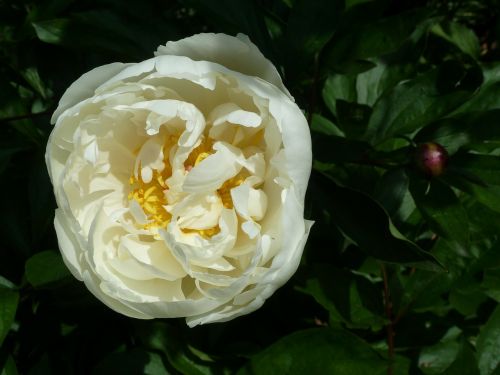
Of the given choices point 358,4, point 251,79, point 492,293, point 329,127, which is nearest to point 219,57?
point 251,79

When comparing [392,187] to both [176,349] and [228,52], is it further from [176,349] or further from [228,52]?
[176,349]

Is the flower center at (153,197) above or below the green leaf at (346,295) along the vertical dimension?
above

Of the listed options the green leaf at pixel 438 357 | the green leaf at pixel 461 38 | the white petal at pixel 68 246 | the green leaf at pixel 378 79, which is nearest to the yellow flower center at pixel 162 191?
the white petal at pixel 68 246

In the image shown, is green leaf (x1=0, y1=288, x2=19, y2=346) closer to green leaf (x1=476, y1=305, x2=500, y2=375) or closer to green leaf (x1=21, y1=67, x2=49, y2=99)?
green leaf (x1=21, y1=67, x2=49, y2=99)

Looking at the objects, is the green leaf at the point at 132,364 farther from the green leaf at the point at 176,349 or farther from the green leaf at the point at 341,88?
the green leaf at the point at 341,88

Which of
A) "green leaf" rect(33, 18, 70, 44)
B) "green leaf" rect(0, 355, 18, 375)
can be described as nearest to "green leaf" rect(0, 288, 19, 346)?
"green leaf" rect(0, 355, 18, 375)

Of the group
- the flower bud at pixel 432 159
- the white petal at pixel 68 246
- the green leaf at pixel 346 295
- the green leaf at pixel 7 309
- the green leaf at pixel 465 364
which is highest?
the flower bud at pixel 432 159

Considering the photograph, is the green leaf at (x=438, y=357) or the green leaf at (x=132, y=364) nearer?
the green leaf at (x=132, y=364)

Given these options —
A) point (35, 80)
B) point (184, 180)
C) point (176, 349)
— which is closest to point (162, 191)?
point (184, 180)
